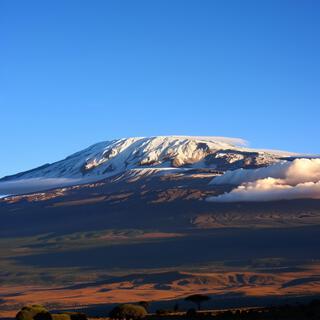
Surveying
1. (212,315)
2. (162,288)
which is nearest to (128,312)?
(212,315)

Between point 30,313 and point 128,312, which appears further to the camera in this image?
point 128,312

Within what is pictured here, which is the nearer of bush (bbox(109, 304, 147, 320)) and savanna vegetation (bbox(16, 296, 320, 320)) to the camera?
savanna vegetation (bbox(16, 296, 320, 320))

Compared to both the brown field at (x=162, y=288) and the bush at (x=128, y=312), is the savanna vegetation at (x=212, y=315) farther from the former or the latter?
the brown field at (x=162, y=288)

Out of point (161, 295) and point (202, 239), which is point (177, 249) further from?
point (161, 295)

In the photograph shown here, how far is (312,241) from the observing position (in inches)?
6614

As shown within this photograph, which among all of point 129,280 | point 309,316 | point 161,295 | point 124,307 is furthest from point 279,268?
point 309,316

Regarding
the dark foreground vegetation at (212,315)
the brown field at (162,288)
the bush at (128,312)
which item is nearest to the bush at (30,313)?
the dark foreground vegetation at (212,315)

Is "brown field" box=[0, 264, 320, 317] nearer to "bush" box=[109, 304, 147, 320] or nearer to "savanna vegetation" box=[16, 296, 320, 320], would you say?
"savanna vegetation" box=[16, 296, 320, 320]

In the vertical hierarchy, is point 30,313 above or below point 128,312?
above

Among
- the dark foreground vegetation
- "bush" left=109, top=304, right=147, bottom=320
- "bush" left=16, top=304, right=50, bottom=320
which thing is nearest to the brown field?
"bush" left=16, top=304, right=50, bottom=320

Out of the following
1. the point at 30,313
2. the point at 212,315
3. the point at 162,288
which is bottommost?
the point at 162,288

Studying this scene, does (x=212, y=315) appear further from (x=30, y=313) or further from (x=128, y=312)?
(x=30, y=313)

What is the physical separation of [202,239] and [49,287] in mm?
53445

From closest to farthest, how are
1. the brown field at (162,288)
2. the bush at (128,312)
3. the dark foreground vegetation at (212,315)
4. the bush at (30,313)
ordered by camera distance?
the dark foreground vegetation at (212,315) < the bush at (30,313) < the bush at (128,312) < the brown field at (162,288)
